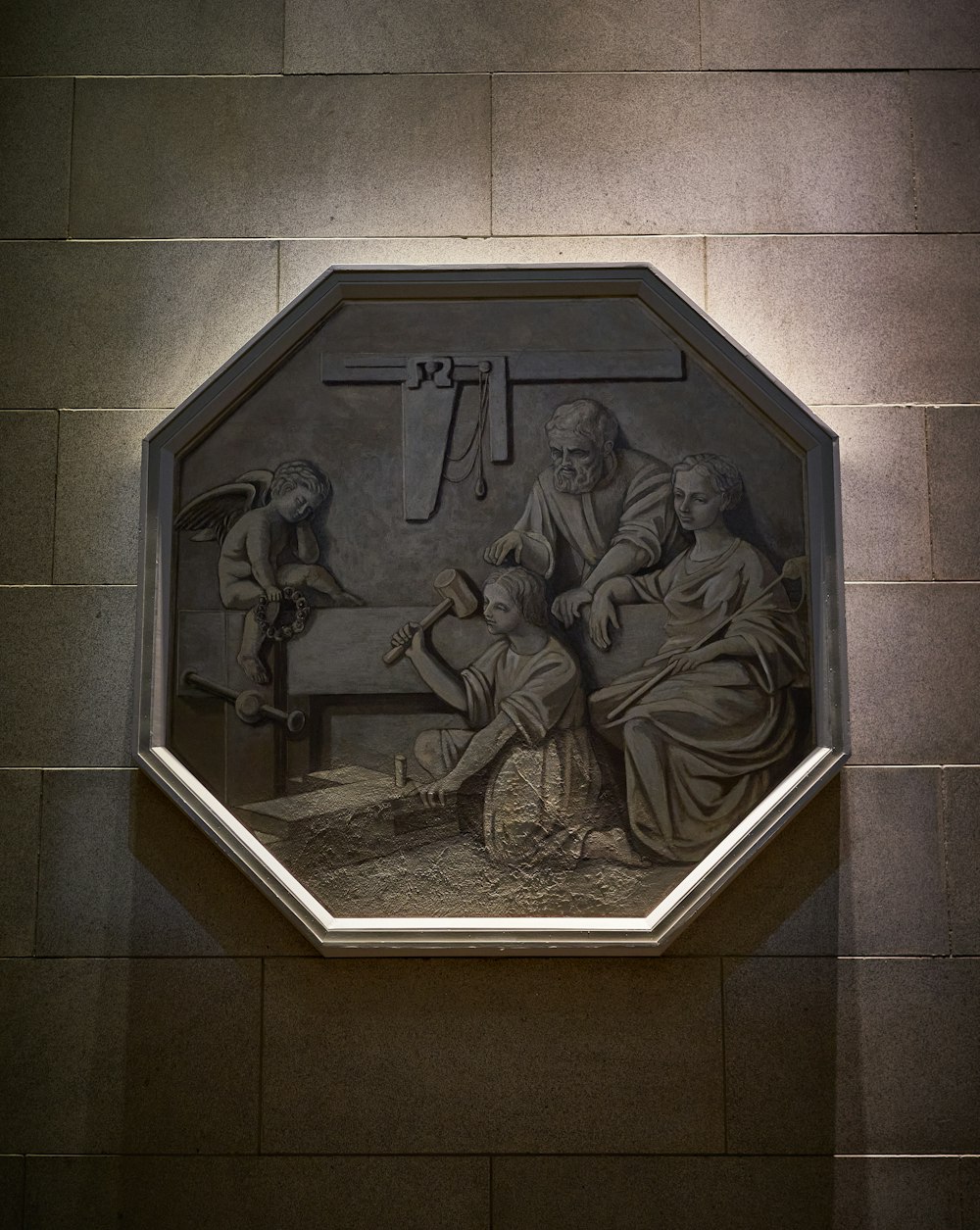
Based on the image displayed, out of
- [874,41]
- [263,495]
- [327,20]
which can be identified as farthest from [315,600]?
[874,41]

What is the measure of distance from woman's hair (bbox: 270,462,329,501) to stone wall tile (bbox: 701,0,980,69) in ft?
5.73

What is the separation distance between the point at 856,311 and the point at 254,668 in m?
2.05

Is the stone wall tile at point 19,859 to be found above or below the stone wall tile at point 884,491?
below

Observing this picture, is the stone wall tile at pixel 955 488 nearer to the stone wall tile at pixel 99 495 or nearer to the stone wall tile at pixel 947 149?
Result: the stone wall tile at pixel 947 149

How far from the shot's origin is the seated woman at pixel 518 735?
302 centimetres

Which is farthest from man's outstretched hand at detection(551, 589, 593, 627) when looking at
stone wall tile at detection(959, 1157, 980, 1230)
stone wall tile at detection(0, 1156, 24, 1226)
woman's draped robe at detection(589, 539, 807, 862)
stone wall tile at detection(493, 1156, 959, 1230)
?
stone wall tile at detection(0, 1156, 24, 1226)

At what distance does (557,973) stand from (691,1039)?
40 cm

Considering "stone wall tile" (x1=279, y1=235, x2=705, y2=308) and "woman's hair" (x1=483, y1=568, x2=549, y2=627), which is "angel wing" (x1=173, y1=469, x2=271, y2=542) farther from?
"woman's hair" (x1=483, y1=568, x2=549, y2=627)

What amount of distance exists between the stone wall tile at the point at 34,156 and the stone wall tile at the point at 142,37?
0.08m

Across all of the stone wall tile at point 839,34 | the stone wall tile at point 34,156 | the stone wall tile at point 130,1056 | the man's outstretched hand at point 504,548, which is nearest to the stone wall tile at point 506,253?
the stone wall tile at point 839,34

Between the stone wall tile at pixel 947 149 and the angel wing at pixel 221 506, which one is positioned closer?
the angel wing at pixel 221 506

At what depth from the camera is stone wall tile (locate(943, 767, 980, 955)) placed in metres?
3.08

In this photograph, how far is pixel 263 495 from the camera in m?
3.17

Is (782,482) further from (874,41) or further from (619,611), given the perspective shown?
(874,41)
